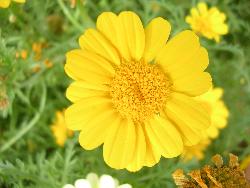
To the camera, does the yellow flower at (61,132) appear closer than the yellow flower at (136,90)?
No

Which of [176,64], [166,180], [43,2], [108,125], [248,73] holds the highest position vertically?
[43,2]

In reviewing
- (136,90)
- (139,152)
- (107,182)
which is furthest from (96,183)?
(136,90)

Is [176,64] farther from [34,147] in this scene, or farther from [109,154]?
[34,147]

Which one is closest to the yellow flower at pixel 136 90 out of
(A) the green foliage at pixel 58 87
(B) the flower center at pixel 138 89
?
(B) the flower center at pixel 138 89

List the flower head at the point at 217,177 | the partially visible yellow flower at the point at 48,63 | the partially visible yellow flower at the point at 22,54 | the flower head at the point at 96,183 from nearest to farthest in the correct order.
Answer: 1. the flower head at the point at 217,177
2. the flower head at the point at 96,183
3. the partially visible yellow flower at the point at 22,54
4. the partially visible yellow flower at the point at 48,63

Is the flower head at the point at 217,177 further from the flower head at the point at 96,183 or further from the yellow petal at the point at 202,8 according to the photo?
the yellow petal at the point at 202,8

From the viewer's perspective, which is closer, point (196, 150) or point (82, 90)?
point (82, 90)

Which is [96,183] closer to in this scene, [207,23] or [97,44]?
[97,44]

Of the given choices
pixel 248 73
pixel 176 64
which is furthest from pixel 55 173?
pixel 248 73
